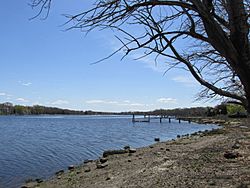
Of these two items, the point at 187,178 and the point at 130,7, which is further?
the point at 187,178

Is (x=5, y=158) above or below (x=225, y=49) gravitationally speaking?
below

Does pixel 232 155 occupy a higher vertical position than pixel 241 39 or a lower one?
lower

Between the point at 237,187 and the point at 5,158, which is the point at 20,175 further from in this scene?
the point at 237,187

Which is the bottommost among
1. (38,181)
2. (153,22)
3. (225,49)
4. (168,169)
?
(38,181)

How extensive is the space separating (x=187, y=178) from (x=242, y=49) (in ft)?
26.0

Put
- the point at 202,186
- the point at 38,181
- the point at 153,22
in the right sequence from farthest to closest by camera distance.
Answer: the point at 38,181
the point at 202,186
the point at 153,22

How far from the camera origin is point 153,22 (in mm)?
3457

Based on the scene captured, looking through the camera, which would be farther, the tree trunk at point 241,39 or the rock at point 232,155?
the rock at point 232,155

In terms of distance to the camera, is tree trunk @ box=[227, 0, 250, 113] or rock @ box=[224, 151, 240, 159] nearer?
tree trunk @ box=[227, 0, 250, 113]

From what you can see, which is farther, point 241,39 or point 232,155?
point 232,155

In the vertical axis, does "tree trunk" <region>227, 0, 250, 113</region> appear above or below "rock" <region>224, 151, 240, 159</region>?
above

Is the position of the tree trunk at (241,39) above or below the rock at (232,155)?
above

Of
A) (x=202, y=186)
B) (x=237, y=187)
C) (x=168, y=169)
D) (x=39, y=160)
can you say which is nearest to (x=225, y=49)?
(x=237, y=187)

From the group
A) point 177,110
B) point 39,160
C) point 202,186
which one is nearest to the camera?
point 202,186
